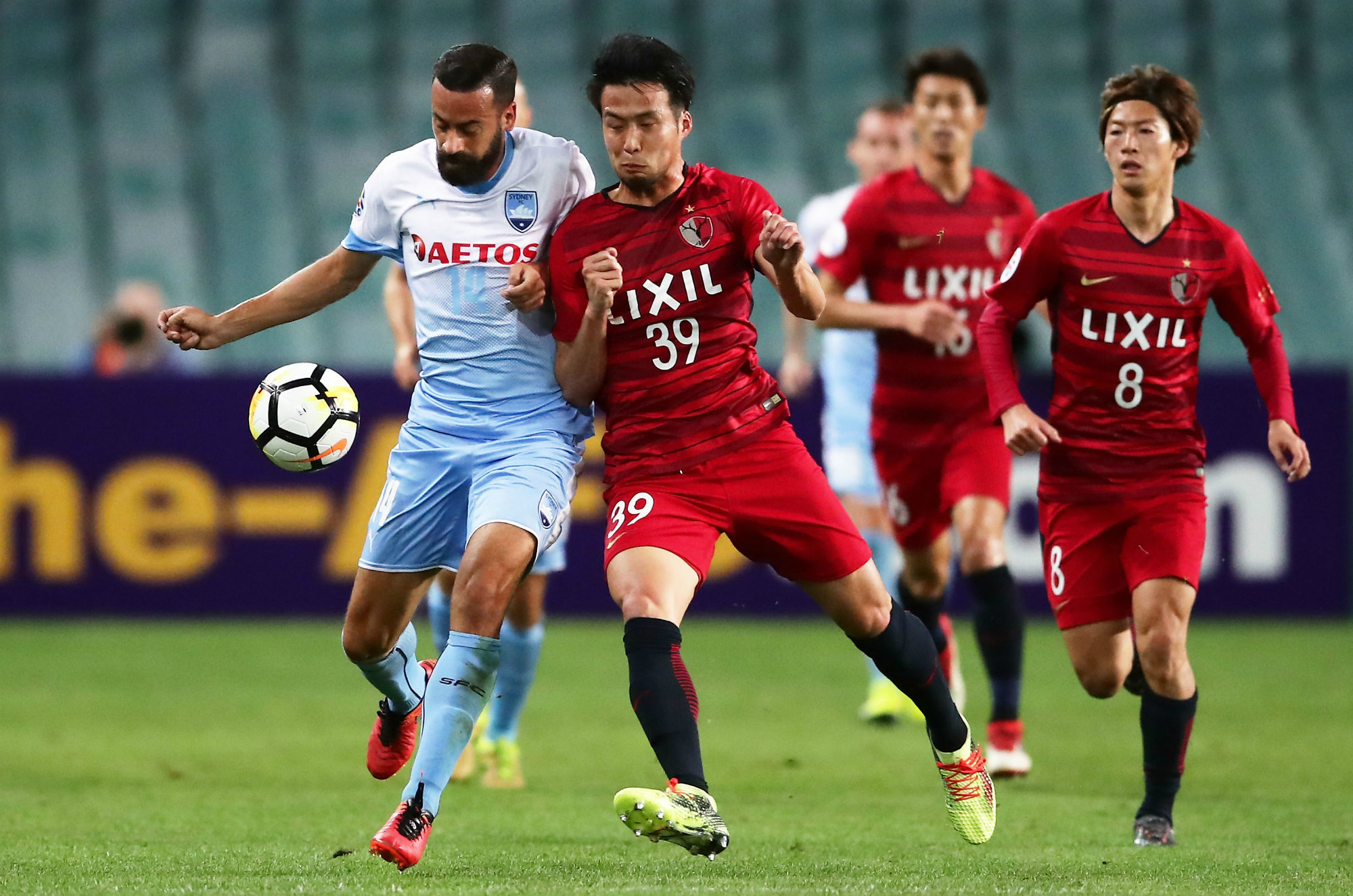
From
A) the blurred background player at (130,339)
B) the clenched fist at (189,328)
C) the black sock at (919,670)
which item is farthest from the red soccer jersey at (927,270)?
the blurred background player at (130,339)

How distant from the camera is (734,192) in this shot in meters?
5.27

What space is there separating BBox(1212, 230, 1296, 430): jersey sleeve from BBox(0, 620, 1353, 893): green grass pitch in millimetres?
1347

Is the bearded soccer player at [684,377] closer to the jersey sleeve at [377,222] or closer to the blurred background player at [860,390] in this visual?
the jersey sleeve at [377,222]

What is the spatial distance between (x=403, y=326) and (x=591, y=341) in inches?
74.2

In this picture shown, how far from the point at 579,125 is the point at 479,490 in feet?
39.6

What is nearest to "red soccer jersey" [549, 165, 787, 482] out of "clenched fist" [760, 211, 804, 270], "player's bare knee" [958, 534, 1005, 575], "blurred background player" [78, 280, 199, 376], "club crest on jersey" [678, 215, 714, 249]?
"club crest on jersey" [678, 215, 714, 249]

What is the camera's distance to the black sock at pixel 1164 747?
5617 mm

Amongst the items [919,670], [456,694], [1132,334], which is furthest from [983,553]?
[456,694]

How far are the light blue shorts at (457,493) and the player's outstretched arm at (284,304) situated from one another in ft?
1.60

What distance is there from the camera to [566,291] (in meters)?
5.27

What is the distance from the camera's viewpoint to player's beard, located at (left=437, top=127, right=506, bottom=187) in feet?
17.5

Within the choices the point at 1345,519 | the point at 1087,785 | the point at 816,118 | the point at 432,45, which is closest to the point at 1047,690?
the point at 1087,785

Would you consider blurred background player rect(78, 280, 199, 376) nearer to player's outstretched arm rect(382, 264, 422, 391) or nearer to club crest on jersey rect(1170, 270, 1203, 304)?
player's outstretched arm rect(382, 264, 422, 391)

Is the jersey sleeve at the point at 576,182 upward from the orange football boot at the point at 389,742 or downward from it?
upward
